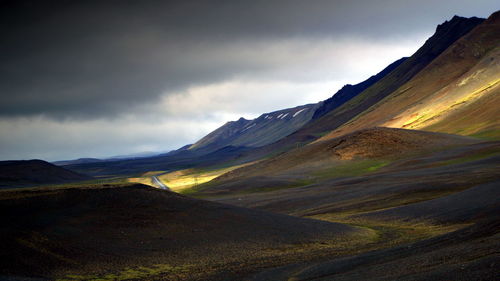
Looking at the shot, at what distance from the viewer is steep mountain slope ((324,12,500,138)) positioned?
123m

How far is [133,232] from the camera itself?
32469mm

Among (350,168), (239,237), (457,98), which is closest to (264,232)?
(239,237)

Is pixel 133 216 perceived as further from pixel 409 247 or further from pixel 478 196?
pixel 478 196

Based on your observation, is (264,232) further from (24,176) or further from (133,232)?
(24,176)

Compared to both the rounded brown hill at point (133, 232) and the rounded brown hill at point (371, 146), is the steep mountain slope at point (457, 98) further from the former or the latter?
the rounded brown hill at point (133, 232)

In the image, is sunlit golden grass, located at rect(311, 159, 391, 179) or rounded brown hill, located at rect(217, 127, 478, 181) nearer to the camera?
sunlit golden grass, located at rect(311, 159, 391, 179)

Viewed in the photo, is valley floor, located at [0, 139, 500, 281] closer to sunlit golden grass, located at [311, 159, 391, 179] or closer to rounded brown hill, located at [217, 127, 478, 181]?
sunlit golden grass, located at [311, 159, 391, 179]

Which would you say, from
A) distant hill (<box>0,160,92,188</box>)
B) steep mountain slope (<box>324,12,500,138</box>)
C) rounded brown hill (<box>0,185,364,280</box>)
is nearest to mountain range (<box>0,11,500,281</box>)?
rounded brown hill (<box>0,185,364,280</box>)

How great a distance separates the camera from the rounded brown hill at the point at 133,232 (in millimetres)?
26109

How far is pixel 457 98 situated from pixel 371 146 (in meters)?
56.6

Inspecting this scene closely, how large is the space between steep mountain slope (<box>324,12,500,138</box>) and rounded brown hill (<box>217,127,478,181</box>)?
42.2ft

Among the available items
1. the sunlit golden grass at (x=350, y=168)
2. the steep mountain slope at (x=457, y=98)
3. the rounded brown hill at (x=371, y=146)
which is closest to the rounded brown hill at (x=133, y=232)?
the sunlit golden grass at (x=350, y=168)

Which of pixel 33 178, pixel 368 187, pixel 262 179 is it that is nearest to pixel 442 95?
pixel 262 179

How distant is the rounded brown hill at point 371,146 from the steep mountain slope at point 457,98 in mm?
12867
